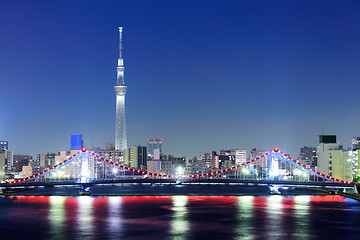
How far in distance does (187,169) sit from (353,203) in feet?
393

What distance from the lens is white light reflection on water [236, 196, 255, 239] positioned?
49531mm

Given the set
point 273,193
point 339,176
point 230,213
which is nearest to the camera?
point 230,213

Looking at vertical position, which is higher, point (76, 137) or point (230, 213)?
point (76, 137)

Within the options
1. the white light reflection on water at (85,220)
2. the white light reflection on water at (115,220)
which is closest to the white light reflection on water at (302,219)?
the white light reflection on water at (115,220)

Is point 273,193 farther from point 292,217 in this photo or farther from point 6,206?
point 6,206

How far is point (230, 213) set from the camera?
64.9 metres

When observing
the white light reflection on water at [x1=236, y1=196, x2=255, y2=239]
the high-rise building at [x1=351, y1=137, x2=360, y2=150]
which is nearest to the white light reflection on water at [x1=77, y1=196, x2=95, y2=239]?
the white light reflection on water at [x1=236, y1=196, x2=255, y2=239]

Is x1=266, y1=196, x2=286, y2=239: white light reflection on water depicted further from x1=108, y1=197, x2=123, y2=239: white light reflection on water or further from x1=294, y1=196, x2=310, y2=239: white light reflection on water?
x1=108, y1=197, x2=123, y2=239: white light reflection on water

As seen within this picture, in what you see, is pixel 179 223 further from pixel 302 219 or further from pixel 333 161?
pixel 333 161

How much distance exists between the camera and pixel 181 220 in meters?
58.4

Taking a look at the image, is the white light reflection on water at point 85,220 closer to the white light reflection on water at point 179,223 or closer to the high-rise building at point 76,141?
the white light reflection on water at point 179,223

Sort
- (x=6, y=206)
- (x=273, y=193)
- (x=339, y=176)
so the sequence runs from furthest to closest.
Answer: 1. (x=339, y=176)
2. (x=273, y=193)
3. (x=6, y=206)

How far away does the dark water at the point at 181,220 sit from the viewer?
49.4 m

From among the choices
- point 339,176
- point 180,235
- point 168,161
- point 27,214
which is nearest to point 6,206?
point 27,214
